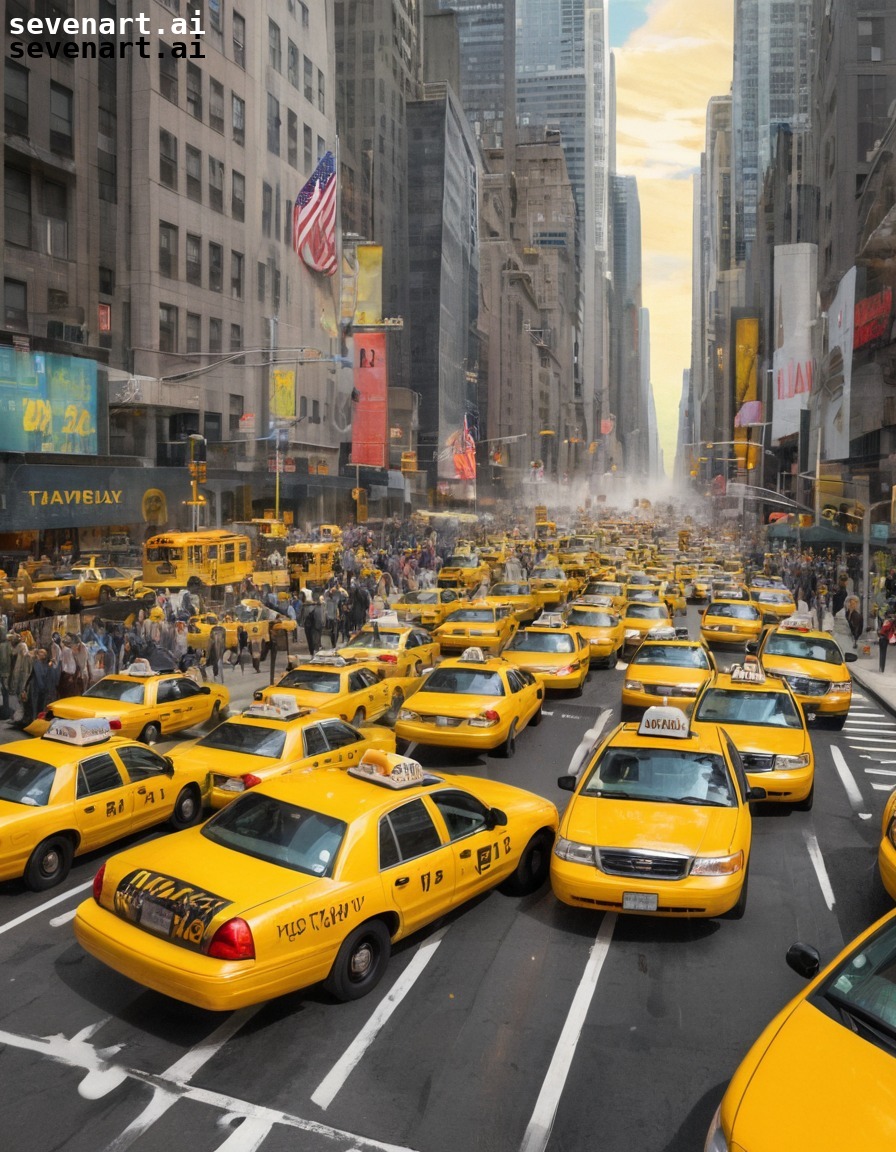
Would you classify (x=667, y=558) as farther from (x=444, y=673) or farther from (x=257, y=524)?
(x=444, y=673)

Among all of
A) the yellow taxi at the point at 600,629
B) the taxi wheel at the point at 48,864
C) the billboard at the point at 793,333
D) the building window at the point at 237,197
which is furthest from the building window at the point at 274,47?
the billboard at the point at 793,333

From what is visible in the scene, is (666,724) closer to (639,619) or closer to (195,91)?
(639,619)

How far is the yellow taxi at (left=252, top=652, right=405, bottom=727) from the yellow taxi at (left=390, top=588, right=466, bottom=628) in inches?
413

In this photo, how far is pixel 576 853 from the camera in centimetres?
791

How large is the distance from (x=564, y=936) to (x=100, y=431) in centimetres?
3249

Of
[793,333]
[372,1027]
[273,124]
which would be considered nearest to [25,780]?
[372,1027]

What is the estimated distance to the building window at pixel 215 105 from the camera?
5100cm

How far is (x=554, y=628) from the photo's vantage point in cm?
2036

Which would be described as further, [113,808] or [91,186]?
[91,186]

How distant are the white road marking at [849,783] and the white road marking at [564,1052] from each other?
5.08 m

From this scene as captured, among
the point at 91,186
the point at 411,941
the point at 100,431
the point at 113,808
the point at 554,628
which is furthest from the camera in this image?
the point at 91,186

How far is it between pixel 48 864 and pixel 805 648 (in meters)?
13.6

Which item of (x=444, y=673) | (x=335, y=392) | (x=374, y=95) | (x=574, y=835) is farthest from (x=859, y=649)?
(x=374, y=95)

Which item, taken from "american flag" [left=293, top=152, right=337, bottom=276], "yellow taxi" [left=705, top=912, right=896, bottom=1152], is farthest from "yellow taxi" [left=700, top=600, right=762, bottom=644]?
"american flag" [left=293, top=152, right=337, bottom=276]
